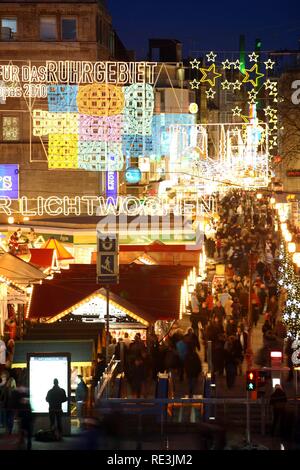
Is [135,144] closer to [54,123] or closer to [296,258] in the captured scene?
[54,123]

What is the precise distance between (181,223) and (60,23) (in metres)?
14.3

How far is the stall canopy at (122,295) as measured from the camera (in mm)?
25109

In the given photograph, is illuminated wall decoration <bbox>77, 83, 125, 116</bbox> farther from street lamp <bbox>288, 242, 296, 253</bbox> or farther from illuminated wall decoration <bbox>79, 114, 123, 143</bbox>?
street lamp <bbox>288, 242, 296, 253</bbox>

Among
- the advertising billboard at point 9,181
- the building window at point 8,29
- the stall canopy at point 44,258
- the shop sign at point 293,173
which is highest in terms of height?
the building window at point 8,29

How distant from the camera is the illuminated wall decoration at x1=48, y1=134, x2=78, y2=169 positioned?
147 ft

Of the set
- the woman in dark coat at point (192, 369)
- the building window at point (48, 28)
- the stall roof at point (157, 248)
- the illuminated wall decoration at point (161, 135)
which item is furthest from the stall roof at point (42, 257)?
the illuminated wall decoration at point (161, 135)

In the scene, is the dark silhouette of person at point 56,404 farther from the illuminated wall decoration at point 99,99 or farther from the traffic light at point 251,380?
the illuminated wall decoration at point 99,99

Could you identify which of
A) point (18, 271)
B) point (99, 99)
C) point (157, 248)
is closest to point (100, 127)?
point (99, 99)

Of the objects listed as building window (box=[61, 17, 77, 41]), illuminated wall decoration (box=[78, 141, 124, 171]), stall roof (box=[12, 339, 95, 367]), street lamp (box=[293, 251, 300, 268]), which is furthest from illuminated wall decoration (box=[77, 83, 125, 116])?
stall roof (box=[12, 339, 95, 367])

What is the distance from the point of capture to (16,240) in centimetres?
3728

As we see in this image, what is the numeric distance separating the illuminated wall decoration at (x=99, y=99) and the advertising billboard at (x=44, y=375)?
85.4 feet

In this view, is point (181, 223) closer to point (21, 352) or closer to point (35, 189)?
point (35, 189)

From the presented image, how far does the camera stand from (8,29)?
5091 cm
